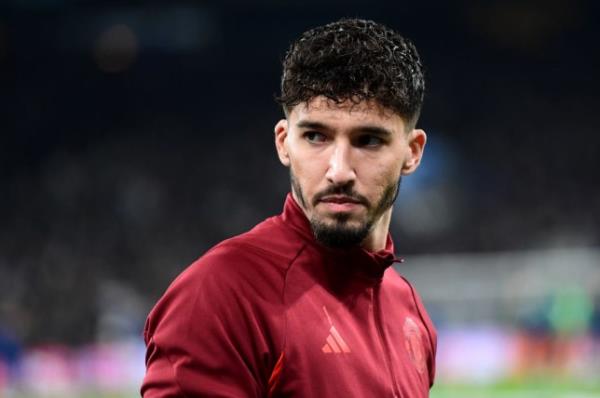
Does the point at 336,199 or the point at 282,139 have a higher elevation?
the point at 282,139

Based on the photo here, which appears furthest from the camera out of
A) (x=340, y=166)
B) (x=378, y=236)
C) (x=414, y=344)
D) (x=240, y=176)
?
(x=240, y=176)

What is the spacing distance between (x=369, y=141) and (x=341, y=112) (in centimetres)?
10

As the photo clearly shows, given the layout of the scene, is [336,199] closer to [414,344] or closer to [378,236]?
[378,236]

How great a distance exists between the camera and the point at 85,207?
65.9 ft

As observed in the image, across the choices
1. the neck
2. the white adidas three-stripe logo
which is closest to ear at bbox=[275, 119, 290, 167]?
the neck

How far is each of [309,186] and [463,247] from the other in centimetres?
1667

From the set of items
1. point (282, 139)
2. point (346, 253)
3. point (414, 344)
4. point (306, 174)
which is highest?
point (282, 139)

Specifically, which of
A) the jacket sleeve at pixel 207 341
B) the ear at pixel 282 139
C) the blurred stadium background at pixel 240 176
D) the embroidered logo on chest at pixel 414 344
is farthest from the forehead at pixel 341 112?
the blurred stadium background at pixel 240 176

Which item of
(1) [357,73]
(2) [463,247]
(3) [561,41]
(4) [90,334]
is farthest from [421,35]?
(1) [357,73]

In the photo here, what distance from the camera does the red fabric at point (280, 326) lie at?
208 cm

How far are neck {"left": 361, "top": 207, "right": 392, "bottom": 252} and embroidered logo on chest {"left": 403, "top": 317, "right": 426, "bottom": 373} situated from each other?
23 cm

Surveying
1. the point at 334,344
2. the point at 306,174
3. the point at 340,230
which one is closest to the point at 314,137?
the point at 306,174

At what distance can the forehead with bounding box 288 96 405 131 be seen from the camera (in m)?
2.26

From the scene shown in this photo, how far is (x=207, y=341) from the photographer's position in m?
2.08
